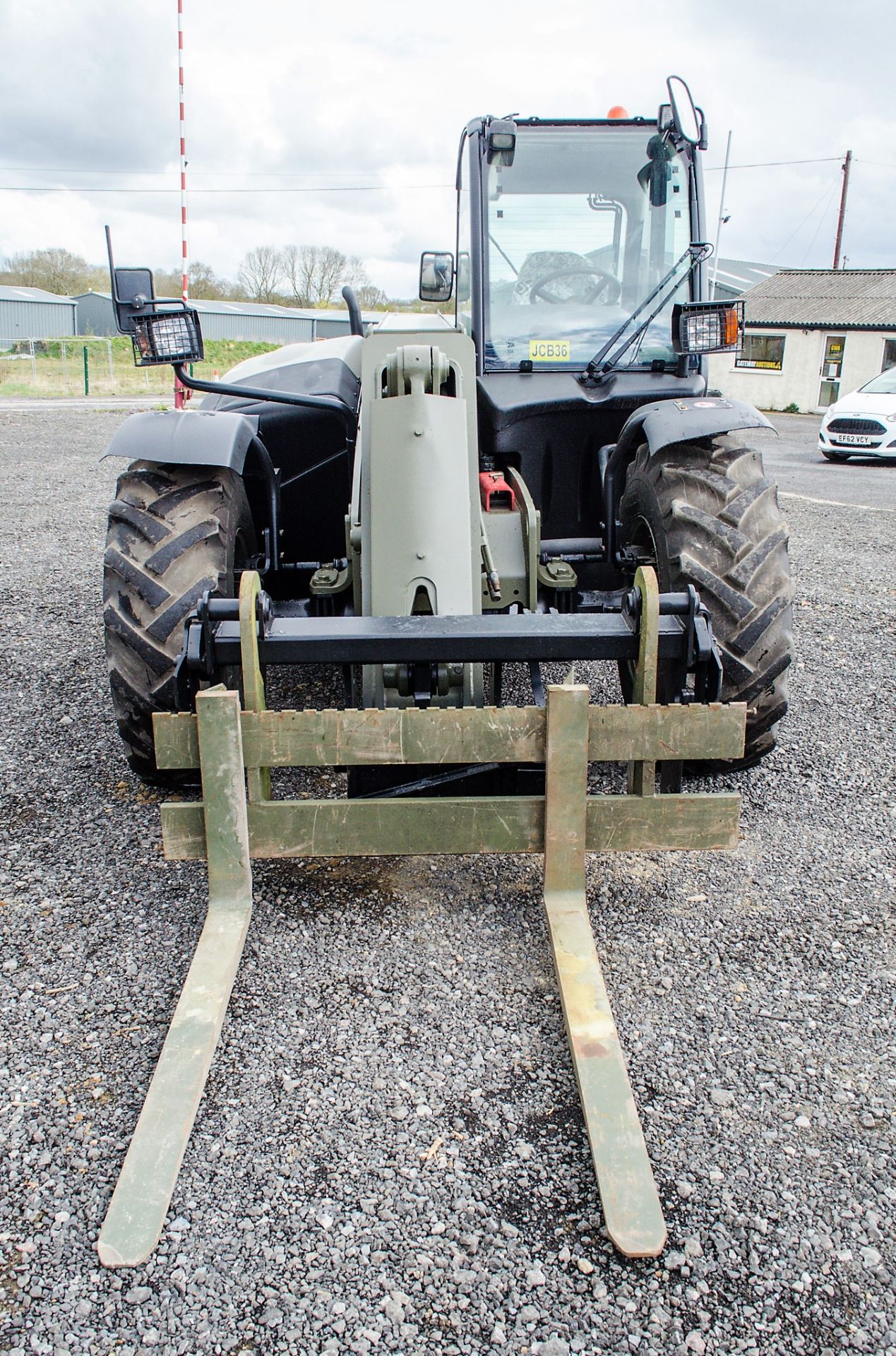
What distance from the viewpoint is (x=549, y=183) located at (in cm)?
466

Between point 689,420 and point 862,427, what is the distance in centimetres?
1497

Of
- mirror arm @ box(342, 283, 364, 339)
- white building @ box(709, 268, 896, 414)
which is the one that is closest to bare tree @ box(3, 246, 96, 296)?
white building @ box(709, 268, 896, 414)

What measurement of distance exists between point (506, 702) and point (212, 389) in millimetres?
1866

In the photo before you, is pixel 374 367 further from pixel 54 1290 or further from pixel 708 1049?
pixel 54 1290

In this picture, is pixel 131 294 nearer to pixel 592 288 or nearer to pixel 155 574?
pixel 155 574

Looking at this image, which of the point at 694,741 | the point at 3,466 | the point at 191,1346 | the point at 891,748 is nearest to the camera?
the point at 191,1346

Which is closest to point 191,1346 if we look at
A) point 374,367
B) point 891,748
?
point 374,367

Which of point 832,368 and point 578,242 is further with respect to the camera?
point 832,368

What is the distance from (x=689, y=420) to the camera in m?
3.74

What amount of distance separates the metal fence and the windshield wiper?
20.5 metres

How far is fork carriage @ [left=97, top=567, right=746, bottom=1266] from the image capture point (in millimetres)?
2770

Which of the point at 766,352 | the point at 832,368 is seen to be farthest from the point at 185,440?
the point at 766,352

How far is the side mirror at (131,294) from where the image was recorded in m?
3.46

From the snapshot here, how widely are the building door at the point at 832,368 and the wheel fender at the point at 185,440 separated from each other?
100 ft
